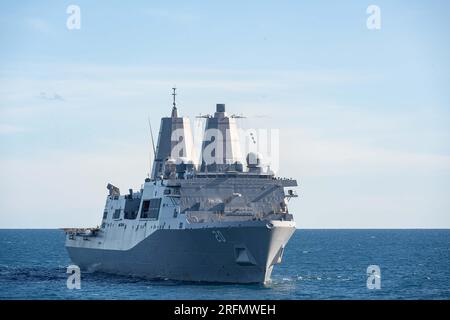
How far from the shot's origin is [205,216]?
192 feet

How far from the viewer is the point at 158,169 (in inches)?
2714

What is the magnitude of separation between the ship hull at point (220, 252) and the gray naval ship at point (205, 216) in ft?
0.18

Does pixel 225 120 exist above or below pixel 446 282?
above

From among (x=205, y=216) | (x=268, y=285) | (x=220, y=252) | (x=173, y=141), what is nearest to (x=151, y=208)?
(x=205, y=216)

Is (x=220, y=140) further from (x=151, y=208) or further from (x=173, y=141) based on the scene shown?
(x=173, y=141)

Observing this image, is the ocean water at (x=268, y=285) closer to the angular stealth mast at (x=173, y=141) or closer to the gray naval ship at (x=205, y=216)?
the gray naval ship at (x=205, y=216)

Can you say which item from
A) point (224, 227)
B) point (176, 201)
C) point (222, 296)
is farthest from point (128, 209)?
point (222, 296)

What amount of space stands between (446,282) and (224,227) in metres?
18.2

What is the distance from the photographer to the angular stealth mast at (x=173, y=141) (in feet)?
226

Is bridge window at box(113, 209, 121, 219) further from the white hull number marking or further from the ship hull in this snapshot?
the white hull number marking

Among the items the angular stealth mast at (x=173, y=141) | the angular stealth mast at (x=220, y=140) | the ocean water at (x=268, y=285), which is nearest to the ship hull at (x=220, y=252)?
the ocean water at (x=268, y=285)

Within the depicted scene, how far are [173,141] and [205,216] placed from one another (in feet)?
38.7
